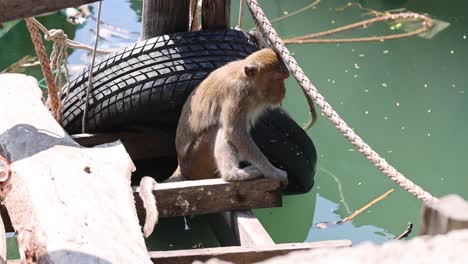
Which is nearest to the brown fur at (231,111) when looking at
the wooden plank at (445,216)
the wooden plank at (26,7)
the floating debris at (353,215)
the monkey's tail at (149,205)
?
the monkey's tail at (149,205)

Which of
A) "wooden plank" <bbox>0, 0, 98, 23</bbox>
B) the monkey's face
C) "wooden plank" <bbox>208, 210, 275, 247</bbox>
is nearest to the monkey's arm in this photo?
the monkey's face

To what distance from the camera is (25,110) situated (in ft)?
12.5

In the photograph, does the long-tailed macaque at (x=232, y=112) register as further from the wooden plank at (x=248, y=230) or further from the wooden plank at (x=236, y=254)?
the wooden plank at (x=236, y=254)

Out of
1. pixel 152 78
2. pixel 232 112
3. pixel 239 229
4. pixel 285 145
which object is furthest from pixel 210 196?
pixel 152 78

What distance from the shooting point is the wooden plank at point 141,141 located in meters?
4.32

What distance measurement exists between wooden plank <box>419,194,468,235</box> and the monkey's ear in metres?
3.02

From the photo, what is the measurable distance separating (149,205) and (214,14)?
1.37m

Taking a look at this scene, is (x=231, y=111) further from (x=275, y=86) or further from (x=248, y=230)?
(x=248, y=230)

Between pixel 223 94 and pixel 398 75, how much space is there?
3.41m

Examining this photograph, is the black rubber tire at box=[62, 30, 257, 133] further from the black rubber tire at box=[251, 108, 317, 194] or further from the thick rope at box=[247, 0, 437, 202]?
the black rubber tire at box=[251, 108, 317, 194]

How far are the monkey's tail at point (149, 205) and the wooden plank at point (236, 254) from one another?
28 centimetres

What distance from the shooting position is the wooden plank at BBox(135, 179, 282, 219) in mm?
3799

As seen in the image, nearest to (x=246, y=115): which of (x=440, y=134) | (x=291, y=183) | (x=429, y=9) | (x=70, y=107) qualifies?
(x=291, y=183)

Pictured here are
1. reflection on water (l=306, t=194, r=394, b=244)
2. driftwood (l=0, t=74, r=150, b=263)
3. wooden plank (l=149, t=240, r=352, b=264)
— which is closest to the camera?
driftwood (l=0, t=74, r=150, b=263)
